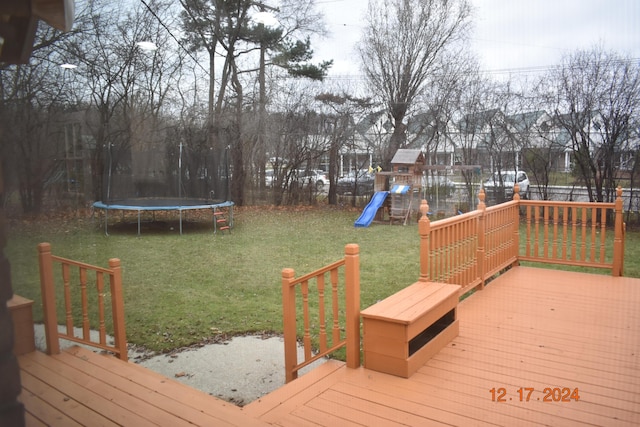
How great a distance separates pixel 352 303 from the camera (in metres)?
1.87

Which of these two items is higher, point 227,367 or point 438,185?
point 438,185

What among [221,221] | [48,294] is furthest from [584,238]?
[48,294]

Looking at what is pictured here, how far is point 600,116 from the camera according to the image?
4770mm

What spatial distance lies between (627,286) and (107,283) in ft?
10.2

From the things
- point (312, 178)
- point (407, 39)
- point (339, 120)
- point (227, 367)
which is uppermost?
point (407, 39)

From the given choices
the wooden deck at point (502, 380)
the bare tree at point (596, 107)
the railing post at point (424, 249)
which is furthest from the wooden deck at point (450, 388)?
the bare tree at point (596, 107)

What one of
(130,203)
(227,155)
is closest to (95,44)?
(130,203)

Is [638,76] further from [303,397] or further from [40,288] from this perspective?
[40,288]

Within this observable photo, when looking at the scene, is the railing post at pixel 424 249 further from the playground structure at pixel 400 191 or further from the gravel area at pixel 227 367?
the playground structure at pixel 400 191

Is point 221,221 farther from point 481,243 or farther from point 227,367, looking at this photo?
point 481,243

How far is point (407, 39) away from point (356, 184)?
1513mm

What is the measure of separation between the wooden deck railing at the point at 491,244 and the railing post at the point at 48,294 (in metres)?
1.83

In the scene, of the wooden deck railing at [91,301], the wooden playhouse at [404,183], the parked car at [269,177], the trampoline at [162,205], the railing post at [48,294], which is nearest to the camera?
the railing post at [48,294]

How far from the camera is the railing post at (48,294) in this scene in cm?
57
